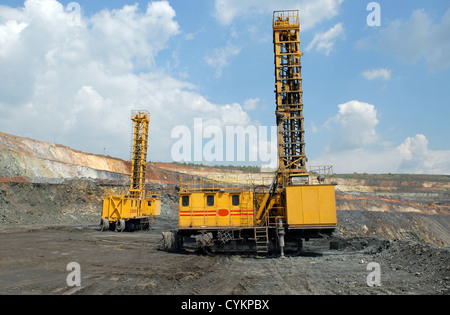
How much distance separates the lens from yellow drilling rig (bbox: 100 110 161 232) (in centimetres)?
2602

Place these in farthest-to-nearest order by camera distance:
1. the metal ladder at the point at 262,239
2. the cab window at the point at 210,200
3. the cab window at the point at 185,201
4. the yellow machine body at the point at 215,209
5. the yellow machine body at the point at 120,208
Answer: the yellow machine body at the point at 120,208
the cab window at the point at 185,201
the cab window at the point at 210,200
the yellow machine body at the point at 215,209
the metal ladder at the point at 262,239

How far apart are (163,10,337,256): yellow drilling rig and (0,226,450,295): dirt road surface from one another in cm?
97

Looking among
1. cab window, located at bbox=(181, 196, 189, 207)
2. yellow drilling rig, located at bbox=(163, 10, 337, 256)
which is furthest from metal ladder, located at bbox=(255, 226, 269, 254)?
cab window, located at bbox=(181, 196, 189, 207)

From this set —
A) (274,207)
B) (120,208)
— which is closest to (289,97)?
(274,207)

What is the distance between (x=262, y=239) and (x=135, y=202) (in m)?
17.4

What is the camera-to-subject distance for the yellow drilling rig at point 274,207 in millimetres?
13188

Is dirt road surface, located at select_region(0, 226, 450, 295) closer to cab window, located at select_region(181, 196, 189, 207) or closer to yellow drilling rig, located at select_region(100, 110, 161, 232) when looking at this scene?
cab window, located at select_region(181, 196, 189, 207)

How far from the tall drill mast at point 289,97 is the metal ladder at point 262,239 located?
303 cm

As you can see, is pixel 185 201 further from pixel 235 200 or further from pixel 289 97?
pixel 289 97

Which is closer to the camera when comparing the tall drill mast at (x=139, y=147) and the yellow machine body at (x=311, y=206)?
the yellow machine body at (x=311, y=206)

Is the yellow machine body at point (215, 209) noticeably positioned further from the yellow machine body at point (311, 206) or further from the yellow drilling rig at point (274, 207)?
the yellow machine body at point (311, 206)

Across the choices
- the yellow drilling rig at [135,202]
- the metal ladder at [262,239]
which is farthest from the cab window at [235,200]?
the yellow drilling rig at [135,202]
